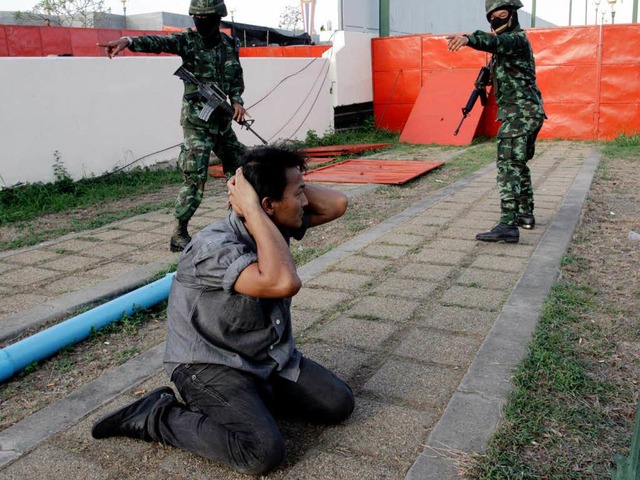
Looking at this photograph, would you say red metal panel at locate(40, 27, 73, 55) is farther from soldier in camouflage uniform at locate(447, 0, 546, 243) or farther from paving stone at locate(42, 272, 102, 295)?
soldier in camouflage uniform at locate(447, 0, 546, 243)

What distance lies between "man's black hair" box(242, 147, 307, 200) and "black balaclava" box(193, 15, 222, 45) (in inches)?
115

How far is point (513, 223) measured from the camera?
5.11m

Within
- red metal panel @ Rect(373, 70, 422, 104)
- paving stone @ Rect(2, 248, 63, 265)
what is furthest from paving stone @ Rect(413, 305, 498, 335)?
red metal panel @ Rect(373, 70, 422, 104)

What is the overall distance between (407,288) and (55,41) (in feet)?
39.1

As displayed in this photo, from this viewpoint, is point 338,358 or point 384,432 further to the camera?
point 338,358

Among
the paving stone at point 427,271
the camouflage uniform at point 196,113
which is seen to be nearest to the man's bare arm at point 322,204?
the paving stone at point 427,271

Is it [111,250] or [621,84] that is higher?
[621,84]

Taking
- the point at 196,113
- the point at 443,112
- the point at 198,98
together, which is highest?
the point at 198,98

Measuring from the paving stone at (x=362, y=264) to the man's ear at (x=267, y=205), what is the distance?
2.22 meters

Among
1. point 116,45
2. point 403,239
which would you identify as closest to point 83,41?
point 116,45

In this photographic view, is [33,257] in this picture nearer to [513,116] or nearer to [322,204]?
[322,204]

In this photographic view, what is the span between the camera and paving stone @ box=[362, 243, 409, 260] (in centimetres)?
Result: 482

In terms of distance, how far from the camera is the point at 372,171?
8.57 m

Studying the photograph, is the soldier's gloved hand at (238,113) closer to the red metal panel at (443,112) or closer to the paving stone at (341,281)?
the paving stone at (341,281)
